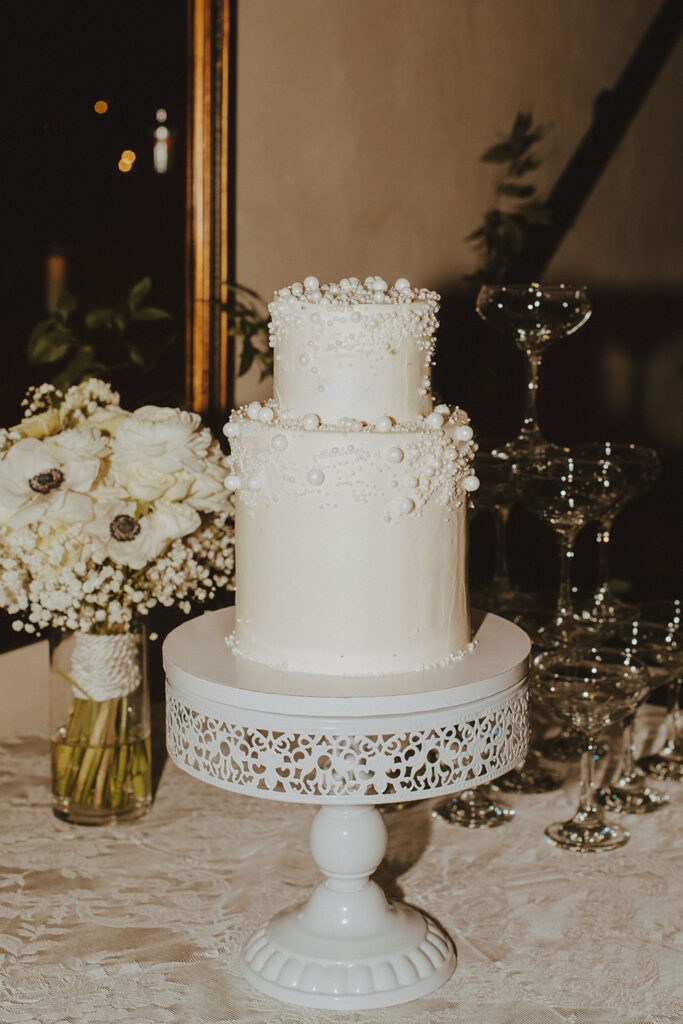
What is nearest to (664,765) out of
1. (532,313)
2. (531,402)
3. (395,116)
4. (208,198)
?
(531,402)

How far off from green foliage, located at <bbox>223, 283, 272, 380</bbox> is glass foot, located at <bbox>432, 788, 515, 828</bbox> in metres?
1.07

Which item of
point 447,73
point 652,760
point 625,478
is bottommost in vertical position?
point 652,760

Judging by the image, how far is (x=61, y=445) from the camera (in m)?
1.75

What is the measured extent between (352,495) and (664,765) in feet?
3.63

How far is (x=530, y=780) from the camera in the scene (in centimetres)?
217

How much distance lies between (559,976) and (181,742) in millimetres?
547

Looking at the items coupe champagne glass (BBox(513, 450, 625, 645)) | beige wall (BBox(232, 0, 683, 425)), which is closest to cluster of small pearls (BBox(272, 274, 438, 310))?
coupe champagne glass (BBox(513, 450, 625, 645))

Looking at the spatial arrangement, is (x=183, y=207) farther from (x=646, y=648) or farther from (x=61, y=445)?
(x=646, y=648)

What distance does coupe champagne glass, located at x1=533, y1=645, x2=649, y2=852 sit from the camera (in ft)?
6.16

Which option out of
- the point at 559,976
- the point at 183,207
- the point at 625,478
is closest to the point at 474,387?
the point at 183,207

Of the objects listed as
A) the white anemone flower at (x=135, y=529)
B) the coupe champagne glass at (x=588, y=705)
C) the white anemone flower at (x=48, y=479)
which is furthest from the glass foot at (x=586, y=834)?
the white anemone flower at (x=48, y=479)

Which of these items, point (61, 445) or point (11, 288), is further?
point (11, 288)

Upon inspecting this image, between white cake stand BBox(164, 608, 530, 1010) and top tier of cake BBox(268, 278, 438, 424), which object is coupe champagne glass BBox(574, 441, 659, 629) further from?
top tier of cake BBox(268, 278, 438, 424)

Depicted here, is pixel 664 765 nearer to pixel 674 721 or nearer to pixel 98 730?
pixel 674 721
